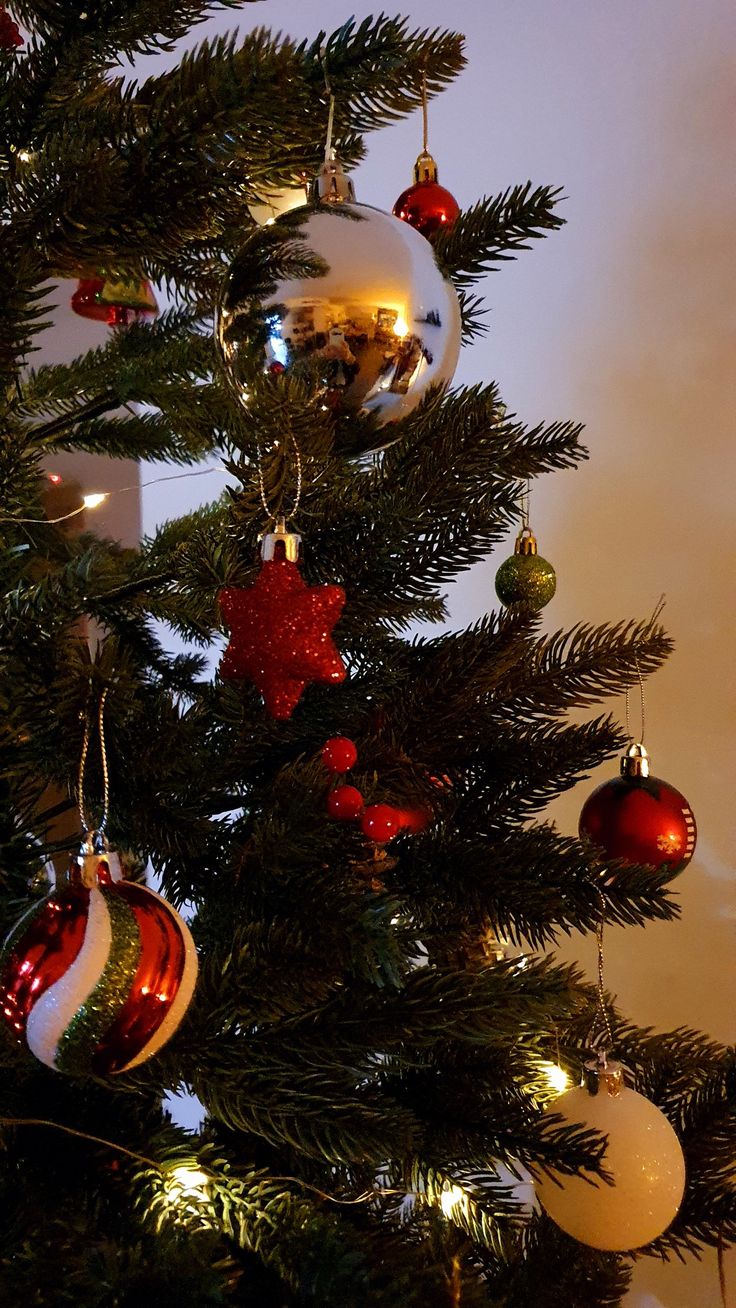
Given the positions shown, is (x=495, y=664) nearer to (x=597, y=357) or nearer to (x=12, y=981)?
(x=12, y=981)

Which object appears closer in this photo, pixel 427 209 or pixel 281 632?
pixel 281 632

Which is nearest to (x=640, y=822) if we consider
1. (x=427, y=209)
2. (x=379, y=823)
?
(x=379, y=823)

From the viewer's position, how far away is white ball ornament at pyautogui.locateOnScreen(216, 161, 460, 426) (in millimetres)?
368

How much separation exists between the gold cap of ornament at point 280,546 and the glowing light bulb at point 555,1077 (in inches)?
10.4

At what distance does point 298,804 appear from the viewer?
1.27 ft

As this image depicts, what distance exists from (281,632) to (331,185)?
0.18m

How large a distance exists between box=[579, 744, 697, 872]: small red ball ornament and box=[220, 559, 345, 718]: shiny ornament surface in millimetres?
305

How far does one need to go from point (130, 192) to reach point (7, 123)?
0.22ft

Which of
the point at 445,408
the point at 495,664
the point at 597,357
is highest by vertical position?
the point at 597,357

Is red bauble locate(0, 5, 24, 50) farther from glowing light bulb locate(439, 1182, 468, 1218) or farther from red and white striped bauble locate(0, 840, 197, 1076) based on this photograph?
glowing light bulb locate(439, 1182, 468, 1218)

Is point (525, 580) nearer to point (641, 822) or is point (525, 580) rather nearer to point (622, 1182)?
point (641, 822)

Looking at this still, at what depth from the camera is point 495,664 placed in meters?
0.48

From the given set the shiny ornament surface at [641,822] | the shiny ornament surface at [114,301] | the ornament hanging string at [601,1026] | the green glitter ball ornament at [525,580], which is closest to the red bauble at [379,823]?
the ornament hanging string at [601,1026]

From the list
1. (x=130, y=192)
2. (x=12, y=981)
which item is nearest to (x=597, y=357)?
(x=130, y=192)
